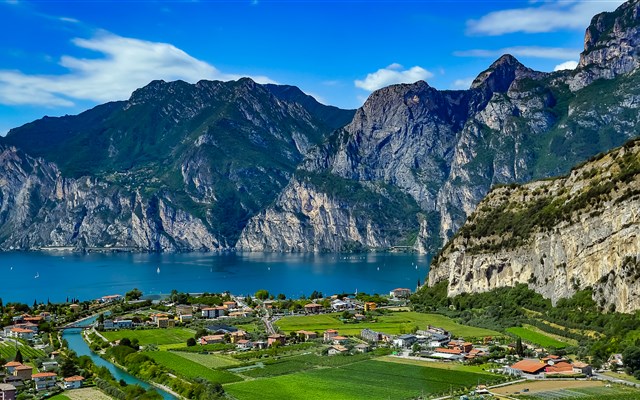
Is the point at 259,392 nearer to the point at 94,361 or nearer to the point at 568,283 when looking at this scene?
the point at 94,361

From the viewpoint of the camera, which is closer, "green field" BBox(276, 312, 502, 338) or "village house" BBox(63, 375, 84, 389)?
"village house" BBox(63, 375, 84, 389)

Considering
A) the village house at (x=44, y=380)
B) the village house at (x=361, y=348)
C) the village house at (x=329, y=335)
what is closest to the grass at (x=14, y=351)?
the village house at (x=44, y=380)

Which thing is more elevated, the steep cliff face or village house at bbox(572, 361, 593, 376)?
the steep cliff face

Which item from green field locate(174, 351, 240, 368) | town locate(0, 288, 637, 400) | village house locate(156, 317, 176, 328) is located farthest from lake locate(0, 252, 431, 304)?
green field locate(174, 351, 240, 368)

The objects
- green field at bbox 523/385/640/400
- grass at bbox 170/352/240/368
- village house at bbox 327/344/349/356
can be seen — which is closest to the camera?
green field at bbox 523/385/640/400

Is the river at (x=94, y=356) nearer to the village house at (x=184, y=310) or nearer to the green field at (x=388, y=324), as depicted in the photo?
the village house at (x=184, y=310)

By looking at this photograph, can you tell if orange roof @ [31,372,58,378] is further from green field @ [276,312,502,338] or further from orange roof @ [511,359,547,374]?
orange roof @ [511,359,547,374]
